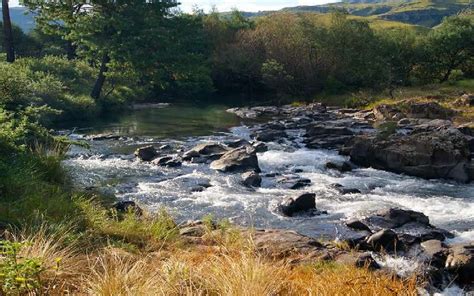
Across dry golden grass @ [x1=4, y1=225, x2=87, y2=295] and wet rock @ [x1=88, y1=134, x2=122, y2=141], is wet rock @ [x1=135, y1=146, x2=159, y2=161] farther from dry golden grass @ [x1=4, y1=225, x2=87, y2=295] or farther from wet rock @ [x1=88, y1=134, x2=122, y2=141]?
dry golden grass @ [x1=4, y1=225, x2=87, y2=295]

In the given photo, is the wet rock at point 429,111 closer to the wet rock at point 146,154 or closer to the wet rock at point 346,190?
the wet rock at point 346,190

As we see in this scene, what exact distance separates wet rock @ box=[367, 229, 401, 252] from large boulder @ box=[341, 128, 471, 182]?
9.15 metres

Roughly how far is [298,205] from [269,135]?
13967 mm

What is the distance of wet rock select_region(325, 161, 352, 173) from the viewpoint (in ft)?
68.7

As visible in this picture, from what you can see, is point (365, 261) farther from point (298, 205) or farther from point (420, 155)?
point (420, 155)

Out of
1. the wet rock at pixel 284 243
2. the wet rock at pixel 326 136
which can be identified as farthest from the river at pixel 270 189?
the wet rock at pixel 284 243

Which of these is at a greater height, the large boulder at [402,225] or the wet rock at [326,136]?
the large boulder at [402,225]

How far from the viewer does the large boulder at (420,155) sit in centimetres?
1977

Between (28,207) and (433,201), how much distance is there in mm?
12981

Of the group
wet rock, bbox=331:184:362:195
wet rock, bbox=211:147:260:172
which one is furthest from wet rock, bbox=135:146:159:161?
wet rock, bbox=331:184:362:195

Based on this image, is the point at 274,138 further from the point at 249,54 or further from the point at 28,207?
the point at 249,54

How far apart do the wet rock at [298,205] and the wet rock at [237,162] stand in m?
5.53

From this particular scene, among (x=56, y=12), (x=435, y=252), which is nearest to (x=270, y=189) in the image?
(x=435, y=252)

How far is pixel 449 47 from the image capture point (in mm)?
52000
